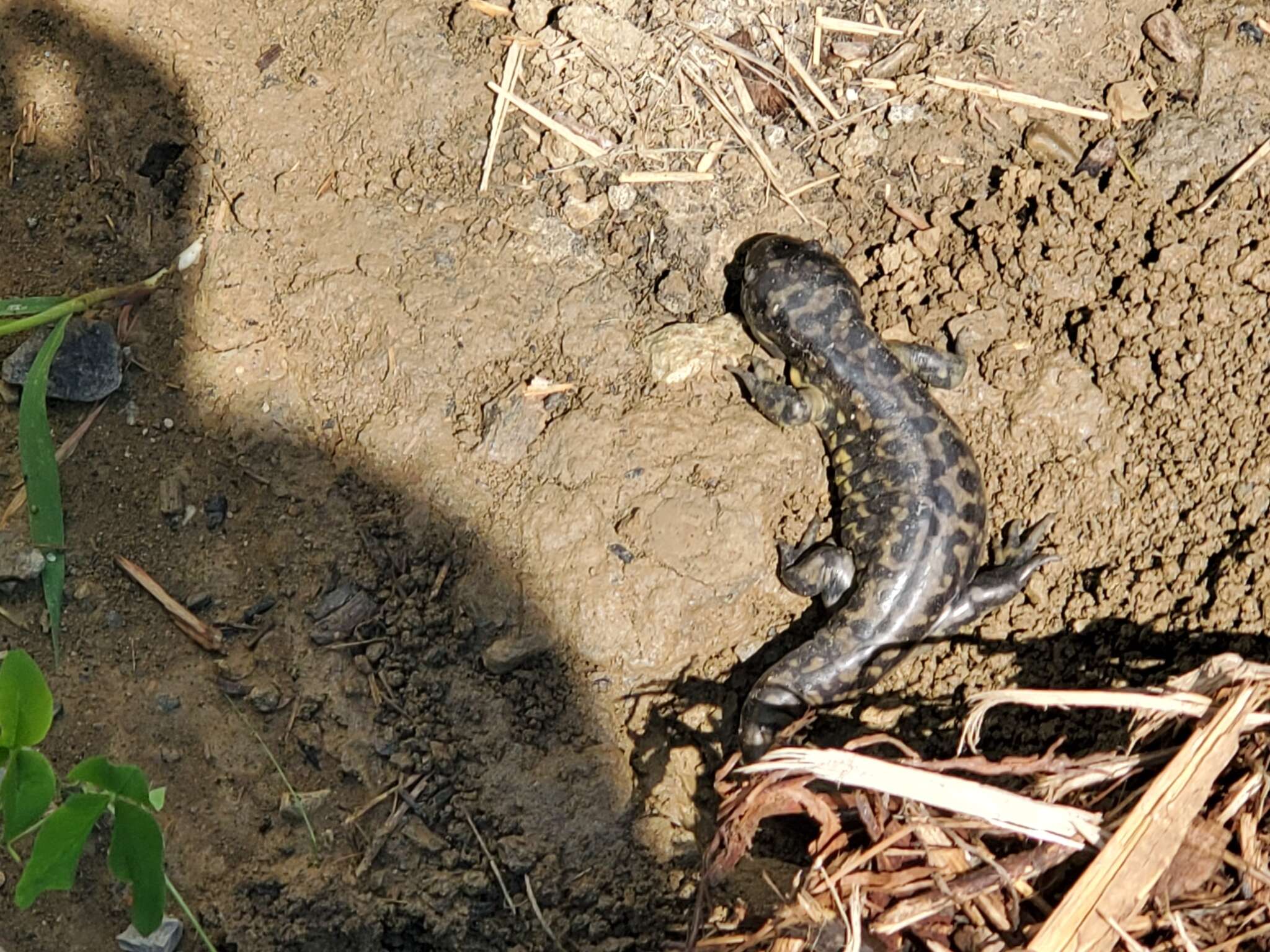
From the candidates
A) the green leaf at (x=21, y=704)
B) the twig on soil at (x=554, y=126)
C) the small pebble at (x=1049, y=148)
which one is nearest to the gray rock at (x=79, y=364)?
the green leaf at (x=21, y=704)

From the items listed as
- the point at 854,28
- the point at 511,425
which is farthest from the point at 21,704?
the point at 854,28

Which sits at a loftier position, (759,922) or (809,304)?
(809,304)

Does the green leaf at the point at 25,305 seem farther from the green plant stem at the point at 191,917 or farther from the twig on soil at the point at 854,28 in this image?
the twig on soil at the point at 854,28

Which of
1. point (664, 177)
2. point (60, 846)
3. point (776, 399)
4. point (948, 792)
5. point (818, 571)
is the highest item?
point (664, 177)

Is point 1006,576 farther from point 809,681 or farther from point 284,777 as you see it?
point 284,777

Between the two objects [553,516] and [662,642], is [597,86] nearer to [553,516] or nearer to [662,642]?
[553,516]

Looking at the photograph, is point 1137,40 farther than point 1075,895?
Yes

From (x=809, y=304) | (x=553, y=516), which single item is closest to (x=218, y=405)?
(x=553, y=516)

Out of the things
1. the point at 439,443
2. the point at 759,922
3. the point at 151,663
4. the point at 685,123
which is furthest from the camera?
the point at 685,123
